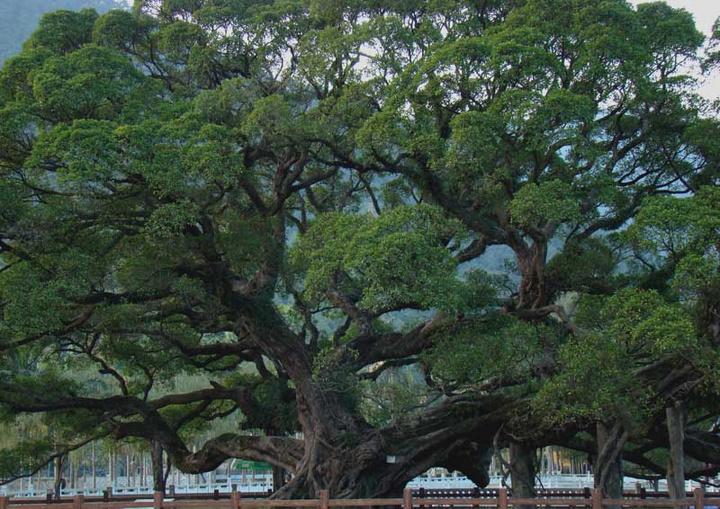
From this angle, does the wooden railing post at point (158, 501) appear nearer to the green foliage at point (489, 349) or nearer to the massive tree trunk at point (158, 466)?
the green foliage at point (489, 349)

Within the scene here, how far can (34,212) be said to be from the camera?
13891mm

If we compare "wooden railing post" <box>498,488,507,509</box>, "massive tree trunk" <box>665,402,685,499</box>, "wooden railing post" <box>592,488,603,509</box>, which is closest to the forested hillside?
"massive tree trunk" <box>665,402,685,499</box>

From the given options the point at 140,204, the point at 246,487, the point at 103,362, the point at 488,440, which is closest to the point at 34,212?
the point at 140,204

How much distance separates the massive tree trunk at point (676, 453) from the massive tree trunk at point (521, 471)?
3767 millimetres

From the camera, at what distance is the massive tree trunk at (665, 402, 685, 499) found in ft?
42.8

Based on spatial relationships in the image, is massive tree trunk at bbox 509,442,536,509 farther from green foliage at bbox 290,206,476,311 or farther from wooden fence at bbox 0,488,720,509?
green foliage at bbox 290,206,476,311

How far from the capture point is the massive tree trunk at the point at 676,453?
42.8 ft

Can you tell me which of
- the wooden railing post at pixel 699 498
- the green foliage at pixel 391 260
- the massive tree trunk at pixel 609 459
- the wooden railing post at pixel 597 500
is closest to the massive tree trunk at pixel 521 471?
the massive tree trunk at pixel 609 459

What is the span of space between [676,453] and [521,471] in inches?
175

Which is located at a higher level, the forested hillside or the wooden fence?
the forested hillside

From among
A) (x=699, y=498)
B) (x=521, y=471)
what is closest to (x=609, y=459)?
(x=699, y=498)

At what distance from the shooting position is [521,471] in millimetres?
16984

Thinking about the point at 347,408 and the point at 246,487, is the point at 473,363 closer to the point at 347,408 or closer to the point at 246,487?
the point at 347,408

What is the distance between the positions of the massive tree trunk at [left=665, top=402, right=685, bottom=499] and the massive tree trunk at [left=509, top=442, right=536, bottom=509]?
3.77 metres
